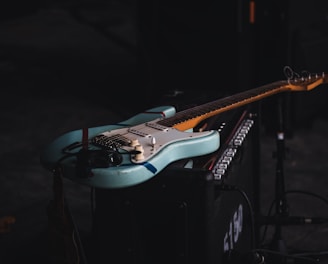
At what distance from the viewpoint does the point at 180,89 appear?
464 centimetres

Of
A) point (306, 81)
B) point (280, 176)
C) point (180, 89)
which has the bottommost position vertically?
point (280, 176)

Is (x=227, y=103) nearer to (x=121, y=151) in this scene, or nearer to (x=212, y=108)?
(x=212, y=108)

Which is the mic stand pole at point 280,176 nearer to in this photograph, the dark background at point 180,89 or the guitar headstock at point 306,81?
the guitar headstock at point 306,81

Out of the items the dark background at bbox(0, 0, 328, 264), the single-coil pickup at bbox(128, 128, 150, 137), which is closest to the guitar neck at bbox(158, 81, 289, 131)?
the single-coil pickup at bbox(128, 128, 150, 137)

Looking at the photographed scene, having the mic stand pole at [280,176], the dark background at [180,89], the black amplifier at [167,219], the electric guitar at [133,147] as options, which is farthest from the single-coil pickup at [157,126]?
the mic stand pole at [280,176]

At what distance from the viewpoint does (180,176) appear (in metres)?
2.21

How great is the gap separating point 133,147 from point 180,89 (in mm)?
2477

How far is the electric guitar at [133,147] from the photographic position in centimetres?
205

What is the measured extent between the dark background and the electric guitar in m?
0.41

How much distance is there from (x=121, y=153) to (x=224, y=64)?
2.78 m

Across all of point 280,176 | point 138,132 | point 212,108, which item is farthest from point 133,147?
point 280,176

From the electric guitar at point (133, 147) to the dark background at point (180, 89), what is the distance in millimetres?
413

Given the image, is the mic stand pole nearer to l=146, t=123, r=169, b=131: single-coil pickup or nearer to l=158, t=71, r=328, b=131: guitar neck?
l=158, t=71, r=328, b=131: guitar neck

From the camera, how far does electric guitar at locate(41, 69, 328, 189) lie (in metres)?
2.05
